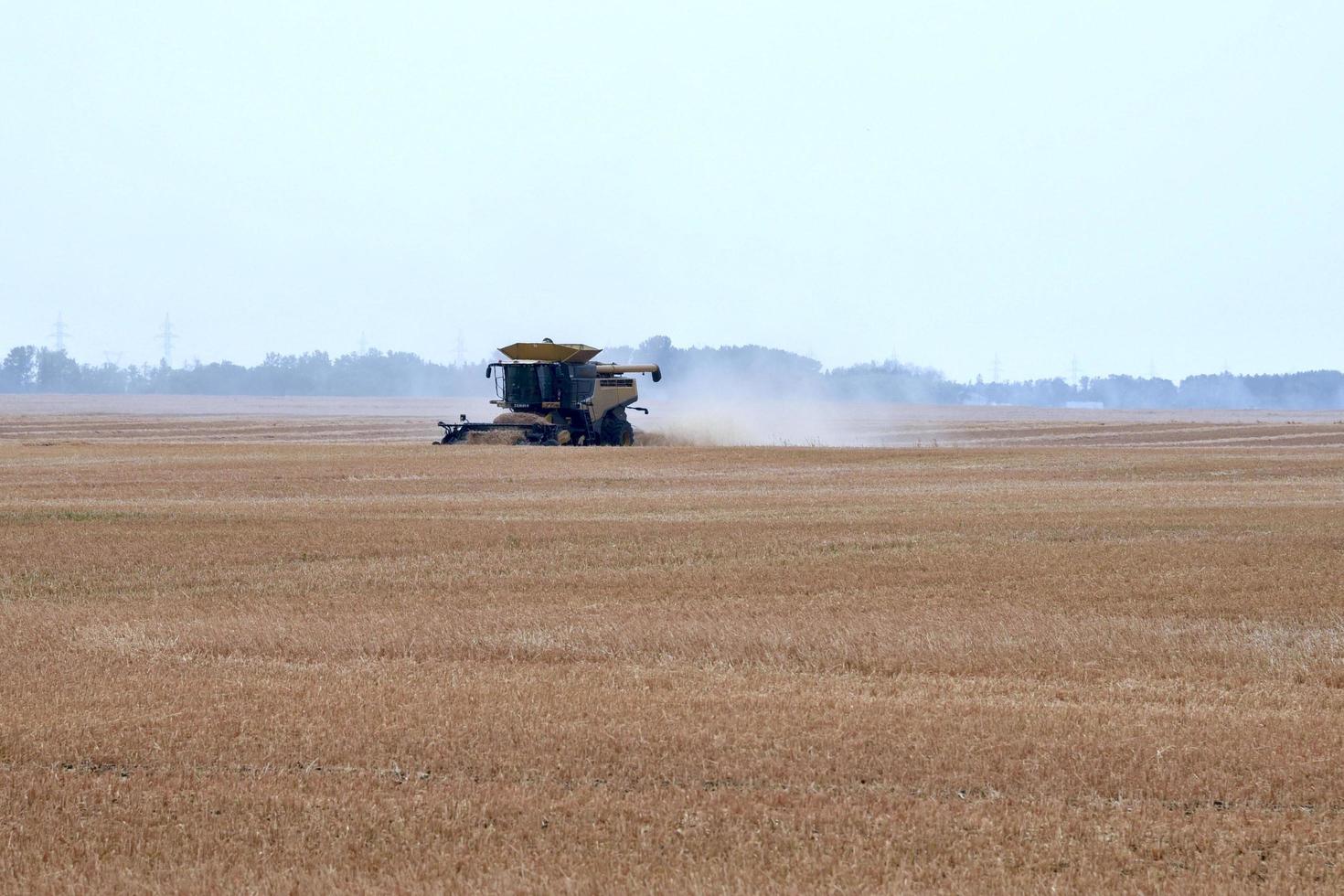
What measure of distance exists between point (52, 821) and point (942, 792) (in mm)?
5039

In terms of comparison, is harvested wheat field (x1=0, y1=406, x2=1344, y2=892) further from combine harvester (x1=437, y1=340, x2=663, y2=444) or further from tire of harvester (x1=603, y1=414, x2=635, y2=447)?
tire of harvester (x1=603, y1=414, x2=635, y2=447)

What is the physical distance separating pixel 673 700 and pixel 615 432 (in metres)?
41.3

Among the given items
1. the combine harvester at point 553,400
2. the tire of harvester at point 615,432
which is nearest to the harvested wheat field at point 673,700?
the combine harvester at point 553,400

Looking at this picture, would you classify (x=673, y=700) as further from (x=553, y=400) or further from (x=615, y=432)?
(x=615, y=432)

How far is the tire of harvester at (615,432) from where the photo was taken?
51750 mm

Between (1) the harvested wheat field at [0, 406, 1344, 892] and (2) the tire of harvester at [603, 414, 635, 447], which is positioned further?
(2) the tire of harvester at [603, 414, 635, 447]

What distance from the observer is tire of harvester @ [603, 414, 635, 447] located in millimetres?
51750

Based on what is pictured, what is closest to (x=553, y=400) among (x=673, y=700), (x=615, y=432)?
(x=615, y=432)

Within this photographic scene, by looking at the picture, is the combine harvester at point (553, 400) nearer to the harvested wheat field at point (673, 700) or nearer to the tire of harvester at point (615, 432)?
the tire of harvester at point (615, 432)

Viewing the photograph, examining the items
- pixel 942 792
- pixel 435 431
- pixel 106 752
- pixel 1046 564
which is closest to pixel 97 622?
pixel 106 752

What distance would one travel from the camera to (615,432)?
51906 mm

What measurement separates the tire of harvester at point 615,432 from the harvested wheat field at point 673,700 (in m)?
25.7

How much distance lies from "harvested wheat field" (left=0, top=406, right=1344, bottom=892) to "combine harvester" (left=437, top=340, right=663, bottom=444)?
24.7 metres

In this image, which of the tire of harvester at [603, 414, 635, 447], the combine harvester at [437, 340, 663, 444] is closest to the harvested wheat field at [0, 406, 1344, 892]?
the combine harvester at [437, 340, 663, 444]
